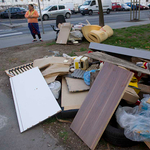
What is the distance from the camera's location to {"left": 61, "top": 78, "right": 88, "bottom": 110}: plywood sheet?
2.70 metres

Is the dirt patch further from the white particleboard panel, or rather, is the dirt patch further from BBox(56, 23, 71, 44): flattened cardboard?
BBox(56, 23, 71, 44): flattened cardboard

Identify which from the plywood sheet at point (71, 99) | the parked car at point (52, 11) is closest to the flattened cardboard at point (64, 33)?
the plywood sheet at point (71, 99)

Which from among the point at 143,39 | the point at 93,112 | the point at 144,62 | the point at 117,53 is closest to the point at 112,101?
the point at 93,112

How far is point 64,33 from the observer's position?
6859mm

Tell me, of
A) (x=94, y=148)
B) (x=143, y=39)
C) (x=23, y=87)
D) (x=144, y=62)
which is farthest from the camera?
(x=143, y=39)

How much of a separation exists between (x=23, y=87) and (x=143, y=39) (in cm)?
564

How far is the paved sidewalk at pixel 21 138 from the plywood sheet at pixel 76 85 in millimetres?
940

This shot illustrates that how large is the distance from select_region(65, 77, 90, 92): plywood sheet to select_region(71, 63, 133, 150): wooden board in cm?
64

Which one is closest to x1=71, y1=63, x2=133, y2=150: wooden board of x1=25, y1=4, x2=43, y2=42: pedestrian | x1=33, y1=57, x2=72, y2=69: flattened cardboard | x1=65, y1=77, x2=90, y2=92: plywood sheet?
x1=65, y1=77, x2=90, y2=92: plywood sheet

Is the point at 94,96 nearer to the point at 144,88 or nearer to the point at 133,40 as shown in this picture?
the point at 144,88

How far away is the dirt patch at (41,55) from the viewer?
2.18 metres

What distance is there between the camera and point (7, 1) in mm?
34188

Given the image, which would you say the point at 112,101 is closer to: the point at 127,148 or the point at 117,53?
the point at 127,148

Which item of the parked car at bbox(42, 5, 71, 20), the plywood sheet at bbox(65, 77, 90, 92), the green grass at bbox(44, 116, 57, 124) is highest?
the parked car at bbox(42, 5, 71, 20)
